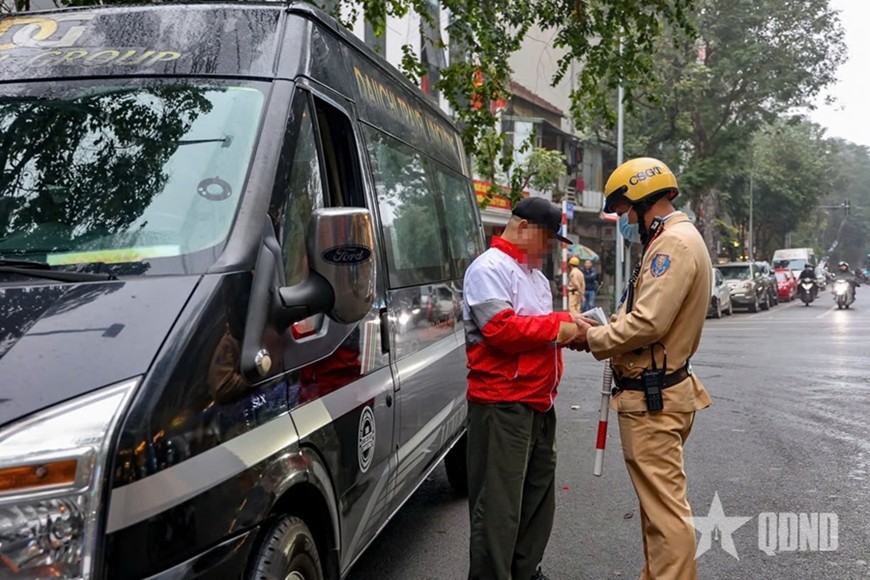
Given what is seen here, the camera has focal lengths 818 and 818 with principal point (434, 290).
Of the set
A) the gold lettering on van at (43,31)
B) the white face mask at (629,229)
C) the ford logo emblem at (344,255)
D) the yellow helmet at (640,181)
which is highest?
the gold lettering on van at (43,31)

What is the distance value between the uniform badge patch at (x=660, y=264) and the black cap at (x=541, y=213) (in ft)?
1.59

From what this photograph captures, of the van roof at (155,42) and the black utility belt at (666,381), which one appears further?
the black utility belt at (666,381)

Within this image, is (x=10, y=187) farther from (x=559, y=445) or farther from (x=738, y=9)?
(x=738, y=9)

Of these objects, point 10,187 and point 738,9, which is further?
point 738,9

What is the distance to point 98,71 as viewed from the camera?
2.87 m

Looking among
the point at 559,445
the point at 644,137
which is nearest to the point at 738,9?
the point at 644,137

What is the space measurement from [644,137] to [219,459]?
30901 mm

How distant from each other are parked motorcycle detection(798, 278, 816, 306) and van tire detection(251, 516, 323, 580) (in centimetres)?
3254

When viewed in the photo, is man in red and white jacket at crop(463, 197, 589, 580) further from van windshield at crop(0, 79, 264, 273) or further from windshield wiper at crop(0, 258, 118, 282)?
windshield wiper at crop(0, 258, 118, 282)

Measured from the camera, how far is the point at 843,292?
27547 mm

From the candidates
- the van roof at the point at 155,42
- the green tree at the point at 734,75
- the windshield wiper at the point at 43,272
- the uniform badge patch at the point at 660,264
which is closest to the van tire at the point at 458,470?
the uniform badge patch at the point at 660,264

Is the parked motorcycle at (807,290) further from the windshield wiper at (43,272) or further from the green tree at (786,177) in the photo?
the windshield wiper at (43,272)

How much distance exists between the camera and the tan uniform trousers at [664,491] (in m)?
3.37

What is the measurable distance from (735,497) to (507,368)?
2.81 meters
